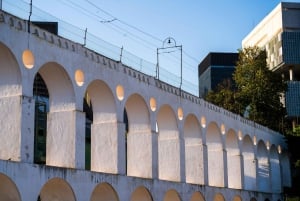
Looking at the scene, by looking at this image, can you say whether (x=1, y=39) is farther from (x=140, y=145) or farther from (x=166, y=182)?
(x=166, y=182)

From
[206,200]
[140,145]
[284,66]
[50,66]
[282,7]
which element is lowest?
[206,200]

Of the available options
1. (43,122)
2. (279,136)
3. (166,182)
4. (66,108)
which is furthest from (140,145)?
(279,136)

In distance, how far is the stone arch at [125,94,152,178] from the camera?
24.3m

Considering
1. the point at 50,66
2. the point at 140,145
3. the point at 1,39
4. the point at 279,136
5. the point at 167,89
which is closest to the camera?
the point at 1,39

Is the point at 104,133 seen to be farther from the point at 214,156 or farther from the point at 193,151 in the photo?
the point at 214,156

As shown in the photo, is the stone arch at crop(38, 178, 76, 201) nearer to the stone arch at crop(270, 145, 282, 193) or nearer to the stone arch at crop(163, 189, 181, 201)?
the stone arch at crop(163, 189, 181, 201)

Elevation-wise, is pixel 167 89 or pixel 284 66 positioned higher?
pixel 284 66

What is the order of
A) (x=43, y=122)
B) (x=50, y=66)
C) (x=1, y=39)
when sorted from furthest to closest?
(x=43, y=122) < (x=50, y=66) < (x=1, y=39)

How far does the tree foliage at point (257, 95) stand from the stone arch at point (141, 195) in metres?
23.4

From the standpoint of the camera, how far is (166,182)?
25141 millimetres

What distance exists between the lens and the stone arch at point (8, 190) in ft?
54.0

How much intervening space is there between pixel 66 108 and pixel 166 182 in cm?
712

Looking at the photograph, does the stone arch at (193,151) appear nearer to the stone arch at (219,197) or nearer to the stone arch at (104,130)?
the stone arch at (219,197)

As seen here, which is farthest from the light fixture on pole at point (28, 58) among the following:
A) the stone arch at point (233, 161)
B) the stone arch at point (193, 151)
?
the stone arch at point (233, 161)
